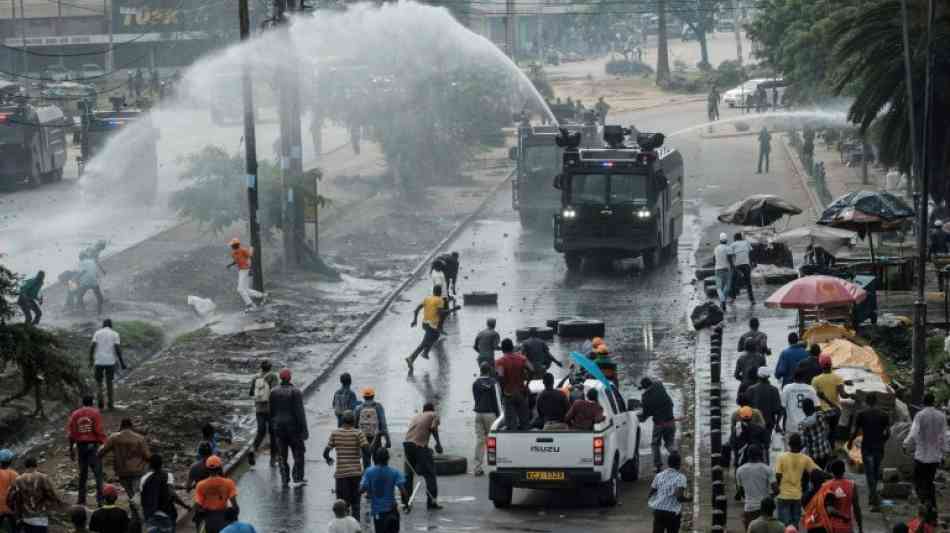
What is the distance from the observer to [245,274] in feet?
123

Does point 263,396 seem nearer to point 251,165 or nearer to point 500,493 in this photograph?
point 500,493

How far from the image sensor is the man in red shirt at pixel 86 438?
21.9 meters

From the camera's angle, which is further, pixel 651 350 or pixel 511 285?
pixel 511 285

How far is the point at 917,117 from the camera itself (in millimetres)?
39562

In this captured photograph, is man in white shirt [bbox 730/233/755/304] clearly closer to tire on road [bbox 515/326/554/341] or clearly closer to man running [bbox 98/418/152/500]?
tire on road [bbox 515/326/554/341]

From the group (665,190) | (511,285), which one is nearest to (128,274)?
(511,285)

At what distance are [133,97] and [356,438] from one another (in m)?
71.7

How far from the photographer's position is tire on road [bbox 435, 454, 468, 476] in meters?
24.0

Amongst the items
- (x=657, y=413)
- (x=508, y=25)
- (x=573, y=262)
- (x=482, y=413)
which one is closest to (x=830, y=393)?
(x=657, y=413)

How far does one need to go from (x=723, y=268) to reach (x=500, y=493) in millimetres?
15395

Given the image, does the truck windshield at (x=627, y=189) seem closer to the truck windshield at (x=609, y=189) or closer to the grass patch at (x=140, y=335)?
the truck windshield at (x=609, y=189)

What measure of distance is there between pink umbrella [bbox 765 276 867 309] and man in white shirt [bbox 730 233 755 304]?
6057mm

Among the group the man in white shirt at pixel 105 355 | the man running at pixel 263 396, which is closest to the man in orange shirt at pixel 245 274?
the man in white shirt at pixel 105 355

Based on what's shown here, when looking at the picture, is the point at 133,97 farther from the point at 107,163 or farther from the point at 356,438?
the point at 356,438
